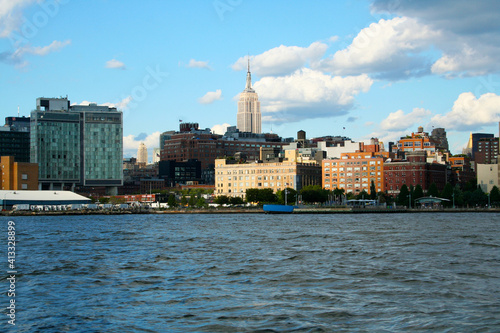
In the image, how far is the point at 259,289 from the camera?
3572 cm

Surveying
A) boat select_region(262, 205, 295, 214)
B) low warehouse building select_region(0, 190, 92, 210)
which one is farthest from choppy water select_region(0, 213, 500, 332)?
low warehouse building select_region(0, 190, 92, 210)

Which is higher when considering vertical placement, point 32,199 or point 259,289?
point 32,199

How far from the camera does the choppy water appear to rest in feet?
91.1

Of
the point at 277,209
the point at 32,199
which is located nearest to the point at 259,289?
the point at 277,209

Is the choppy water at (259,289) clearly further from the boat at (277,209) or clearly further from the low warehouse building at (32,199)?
the low warehouse building at (32,199)

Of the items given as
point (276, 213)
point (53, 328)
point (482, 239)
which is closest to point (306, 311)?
point (53, 328)

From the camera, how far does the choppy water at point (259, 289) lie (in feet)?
91.1

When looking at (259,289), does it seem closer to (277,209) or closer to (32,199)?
(277,209)

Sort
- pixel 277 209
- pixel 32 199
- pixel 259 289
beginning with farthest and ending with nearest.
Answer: pixel 32 199 < pixel 277 209 < pixel 259 289

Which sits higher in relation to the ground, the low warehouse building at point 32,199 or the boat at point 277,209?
the low warehouse building at point 32,199

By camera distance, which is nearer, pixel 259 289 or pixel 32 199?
pixel 259 289

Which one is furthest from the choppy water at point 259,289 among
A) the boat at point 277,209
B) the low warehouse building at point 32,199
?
the low warehouse building at point 32,199

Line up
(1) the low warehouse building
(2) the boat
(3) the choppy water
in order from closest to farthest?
(3) the choppy water → (1) the low warehouse building → (2) the boat

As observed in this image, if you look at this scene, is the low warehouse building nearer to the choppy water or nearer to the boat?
the boat
